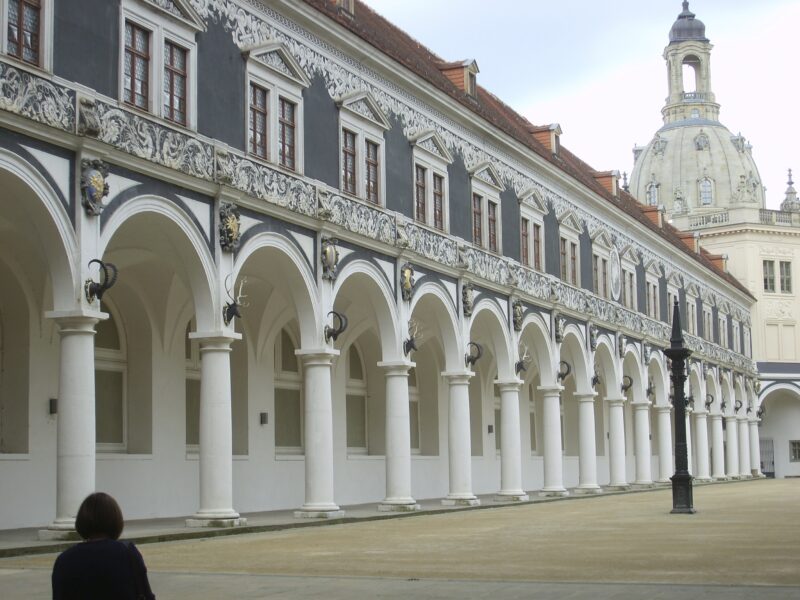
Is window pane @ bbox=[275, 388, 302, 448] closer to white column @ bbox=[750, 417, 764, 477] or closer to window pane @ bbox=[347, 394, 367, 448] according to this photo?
window pane @ bbox=[347, 394, 367, 448]

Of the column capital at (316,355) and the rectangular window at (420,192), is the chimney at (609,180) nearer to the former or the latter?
the rectangular window at (420,192)

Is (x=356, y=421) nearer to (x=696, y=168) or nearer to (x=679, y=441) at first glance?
(x=679, y=441)

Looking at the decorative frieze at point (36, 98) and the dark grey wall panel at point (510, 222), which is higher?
the dark grey wall panel at point (510, 222)

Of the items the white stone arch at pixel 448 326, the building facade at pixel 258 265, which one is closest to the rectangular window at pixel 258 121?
the building facade at pixel 258 265

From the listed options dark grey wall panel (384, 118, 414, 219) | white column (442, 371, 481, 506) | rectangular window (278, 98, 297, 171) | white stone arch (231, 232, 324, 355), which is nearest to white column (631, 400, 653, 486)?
white column (442, 371, 481, 506)

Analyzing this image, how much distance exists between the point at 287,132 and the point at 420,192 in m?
6.10

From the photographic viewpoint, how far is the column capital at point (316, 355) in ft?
77.8

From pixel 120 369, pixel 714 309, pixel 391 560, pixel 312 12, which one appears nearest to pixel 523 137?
pixel 312 12

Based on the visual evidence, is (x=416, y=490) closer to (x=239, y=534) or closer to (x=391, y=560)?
(x=239, y=534)

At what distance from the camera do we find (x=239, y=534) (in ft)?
66.0

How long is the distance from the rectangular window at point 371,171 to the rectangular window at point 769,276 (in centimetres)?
5080

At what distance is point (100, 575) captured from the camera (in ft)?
18.6

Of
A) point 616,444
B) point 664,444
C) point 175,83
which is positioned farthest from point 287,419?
point 664,444

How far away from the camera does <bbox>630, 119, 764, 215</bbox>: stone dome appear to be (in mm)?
97812
